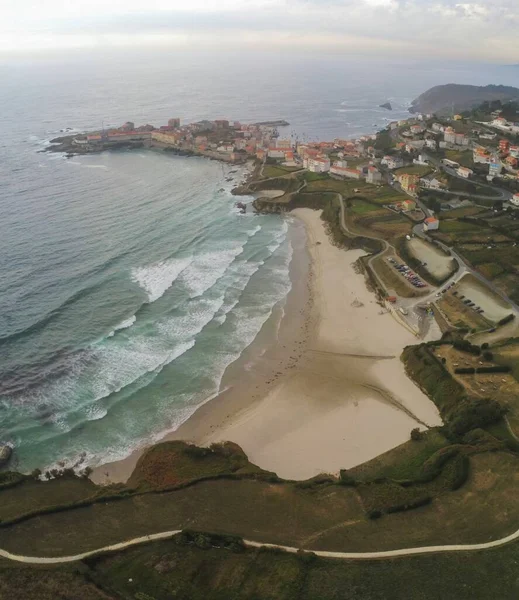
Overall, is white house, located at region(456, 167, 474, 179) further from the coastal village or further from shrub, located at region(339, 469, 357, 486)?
shrub, located at region(339, 469, 357, 486)

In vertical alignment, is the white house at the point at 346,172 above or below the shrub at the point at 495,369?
above

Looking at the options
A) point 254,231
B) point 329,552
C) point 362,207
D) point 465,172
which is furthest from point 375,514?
point 465,172

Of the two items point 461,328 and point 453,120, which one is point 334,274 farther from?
point 453,120

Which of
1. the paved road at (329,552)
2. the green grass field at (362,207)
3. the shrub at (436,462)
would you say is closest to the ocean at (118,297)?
the paved road at (329,552)

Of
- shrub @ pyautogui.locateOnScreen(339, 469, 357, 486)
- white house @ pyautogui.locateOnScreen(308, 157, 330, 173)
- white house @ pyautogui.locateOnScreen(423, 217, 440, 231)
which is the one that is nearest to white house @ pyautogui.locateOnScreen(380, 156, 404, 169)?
white house @ pyautogui.locateOnScreen(308, 157, 330, 173)

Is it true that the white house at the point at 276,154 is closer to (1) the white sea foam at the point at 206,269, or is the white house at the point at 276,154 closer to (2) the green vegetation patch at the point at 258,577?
(1) the white sea foam at the point at 206,269

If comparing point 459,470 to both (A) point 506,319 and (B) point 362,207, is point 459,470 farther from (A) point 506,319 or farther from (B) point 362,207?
(B) point 362,207
